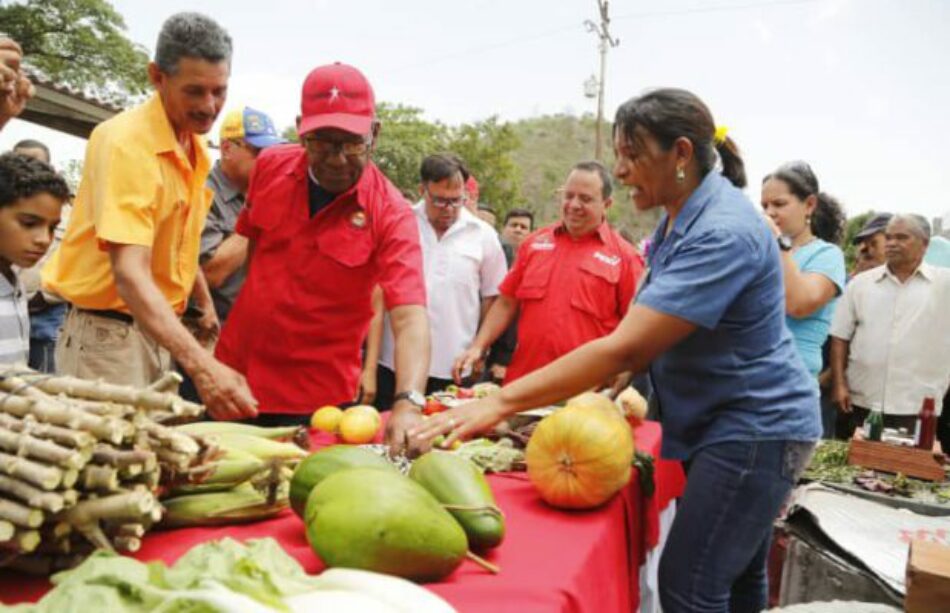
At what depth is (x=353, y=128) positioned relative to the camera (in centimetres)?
246

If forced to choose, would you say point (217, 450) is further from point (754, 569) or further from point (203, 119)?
point (754, 569)

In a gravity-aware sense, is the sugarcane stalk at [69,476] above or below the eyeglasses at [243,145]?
below

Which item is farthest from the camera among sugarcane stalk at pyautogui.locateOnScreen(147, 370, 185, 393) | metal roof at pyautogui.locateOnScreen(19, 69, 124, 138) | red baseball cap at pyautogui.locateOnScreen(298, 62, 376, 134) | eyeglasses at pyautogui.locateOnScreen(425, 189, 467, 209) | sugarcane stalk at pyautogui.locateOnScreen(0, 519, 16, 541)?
metal roof at pyautogui.locateOnScreen(19, 69, 124, 138)

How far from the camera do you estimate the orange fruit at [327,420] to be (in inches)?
97.7

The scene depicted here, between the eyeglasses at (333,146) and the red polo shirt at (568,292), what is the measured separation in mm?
1916

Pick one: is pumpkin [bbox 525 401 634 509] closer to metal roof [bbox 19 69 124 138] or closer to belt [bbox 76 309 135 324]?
belt [bbox 76 309 135 324]

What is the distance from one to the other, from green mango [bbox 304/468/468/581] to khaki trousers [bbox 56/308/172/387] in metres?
1.66

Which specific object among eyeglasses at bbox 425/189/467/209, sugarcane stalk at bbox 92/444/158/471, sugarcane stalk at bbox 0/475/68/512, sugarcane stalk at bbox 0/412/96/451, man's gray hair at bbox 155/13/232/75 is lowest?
sugarcane stalk at bbox 0/475/68/512

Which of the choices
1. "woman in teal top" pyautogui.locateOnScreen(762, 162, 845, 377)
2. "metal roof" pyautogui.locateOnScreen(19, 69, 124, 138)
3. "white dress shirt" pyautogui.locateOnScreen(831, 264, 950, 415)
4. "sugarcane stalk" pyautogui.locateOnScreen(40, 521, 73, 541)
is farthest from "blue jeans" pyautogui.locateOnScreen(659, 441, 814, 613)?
"metal roof" pyautogui.locateOnScreen(19, 69, 124, 138)

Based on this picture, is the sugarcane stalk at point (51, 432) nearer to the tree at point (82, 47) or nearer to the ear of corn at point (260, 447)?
the ear of corn at point (260, 447)

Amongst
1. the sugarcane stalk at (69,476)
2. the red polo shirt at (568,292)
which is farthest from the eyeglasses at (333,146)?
the red polo shirt at (568,292)

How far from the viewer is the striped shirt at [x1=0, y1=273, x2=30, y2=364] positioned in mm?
2830

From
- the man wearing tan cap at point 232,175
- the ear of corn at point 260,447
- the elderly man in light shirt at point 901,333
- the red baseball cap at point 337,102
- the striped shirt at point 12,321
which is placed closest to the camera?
the ear of corn at point 260,447

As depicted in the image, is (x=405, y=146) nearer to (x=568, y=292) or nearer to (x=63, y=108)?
(x=63, y=108)
